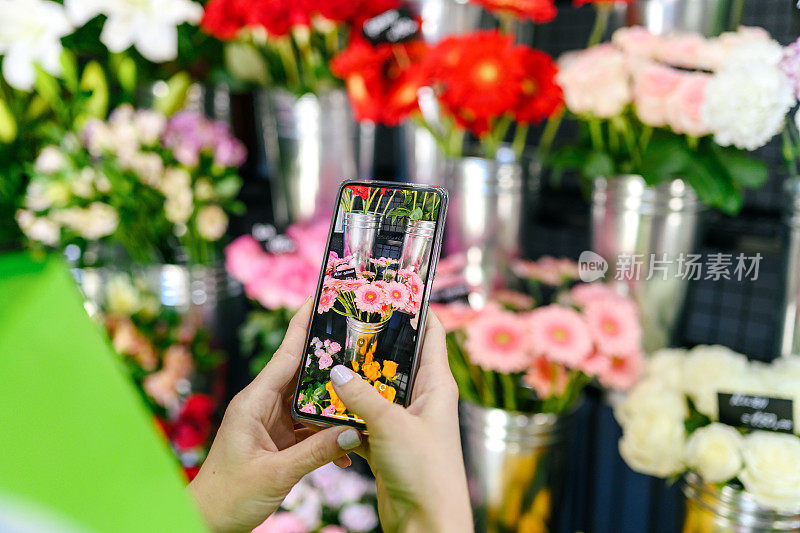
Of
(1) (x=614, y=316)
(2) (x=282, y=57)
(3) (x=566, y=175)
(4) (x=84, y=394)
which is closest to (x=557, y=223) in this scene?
(3) (x=566, y=175)

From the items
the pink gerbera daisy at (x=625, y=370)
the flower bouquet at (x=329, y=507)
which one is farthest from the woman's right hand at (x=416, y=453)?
the pink gerbera daisy at (x=625, y=370)

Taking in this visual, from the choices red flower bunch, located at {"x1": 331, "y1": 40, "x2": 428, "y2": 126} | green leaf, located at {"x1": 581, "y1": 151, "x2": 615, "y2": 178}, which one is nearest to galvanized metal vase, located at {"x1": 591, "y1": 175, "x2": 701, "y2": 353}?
green leaf, located at {"x1": 581, "y1": 151, "x2": 615, "y2": 178}

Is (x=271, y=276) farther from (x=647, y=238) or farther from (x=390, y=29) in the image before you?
(x=647, y=238)

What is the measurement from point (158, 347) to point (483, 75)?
522 millimetres

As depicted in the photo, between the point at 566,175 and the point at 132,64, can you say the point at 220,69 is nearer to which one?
the point at 132,64

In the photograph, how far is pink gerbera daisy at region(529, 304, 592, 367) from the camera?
1.91 ft

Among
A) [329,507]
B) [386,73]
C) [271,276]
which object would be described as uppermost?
[386,73]

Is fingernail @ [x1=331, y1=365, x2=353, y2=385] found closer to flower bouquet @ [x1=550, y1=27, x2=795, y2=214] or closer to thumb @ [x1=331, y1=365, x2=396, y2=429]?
thumb @ [x1=331, y1=365, x2=396, y2=429]

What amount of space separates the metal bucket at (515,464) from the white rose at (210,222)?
41cm

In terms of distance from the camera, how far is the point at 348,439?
32cm

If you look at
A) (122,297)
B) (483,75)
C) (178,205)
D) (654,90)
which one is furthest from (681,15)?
(122,297)

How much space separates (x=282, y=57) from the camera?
33.0 inches

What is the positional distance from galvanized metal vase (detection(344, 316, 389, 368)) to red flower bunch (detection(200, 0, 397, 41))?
18.7 inches

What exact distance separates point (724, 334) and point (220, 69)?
721 mm
